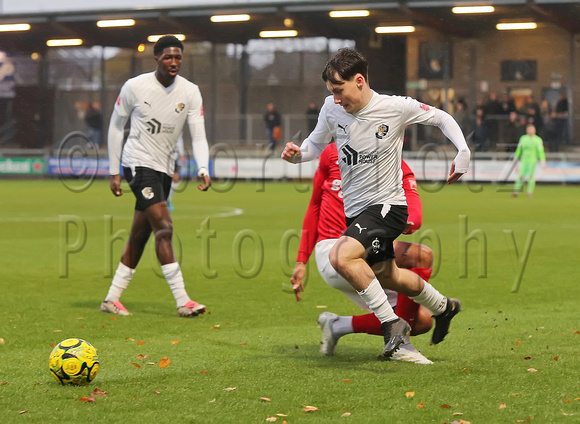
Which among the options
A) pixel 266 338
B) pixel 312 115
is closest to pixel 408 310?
pixel 266 338

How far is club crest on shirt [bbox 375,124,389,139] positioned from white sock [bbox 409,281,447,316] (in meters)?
1.02

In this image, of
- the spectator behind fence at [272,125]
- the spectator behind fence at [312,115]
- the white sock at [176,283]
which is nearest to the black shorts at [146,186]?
the white sock at [176,283]

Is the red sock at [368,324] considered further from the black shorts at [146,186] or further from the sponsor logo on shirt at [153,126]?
the sponsor logo on shirt at [153,126]

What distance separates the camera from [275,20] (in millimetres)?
41344

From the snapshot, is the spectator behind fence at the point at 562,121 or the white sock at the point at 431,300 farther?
the spectator behind fence at the point at 562,121

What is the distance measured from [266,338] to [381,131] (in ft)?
7.07

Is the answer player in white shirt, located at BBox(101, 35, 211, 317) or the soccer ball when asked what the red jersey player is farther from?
player in white shirt, located at BBox(101, 35, 211, 317)

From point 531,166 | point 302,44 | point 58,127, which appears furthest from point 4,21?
point 531,166

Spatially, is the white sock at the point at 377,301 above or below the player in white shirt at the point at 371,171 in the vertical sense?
below

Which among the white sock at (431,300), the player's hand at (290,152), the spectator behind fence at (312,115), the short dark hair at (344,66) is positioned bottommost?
the white sock at (431,300)

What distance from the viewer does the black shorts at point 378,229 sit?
619 cm

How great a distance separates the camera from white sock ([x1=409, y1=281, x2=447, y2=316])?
256 inches

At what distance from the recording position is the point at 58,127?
143 ft

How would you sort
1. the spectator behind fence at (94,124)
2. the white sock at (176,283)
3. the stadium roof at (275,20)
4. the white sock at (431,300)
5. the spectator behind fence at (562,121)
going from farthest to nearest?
the spectator behind fence at (94,124), the stadium roof at (275,20), the spectator behind fence at (562,121), the white sock at (176,283), the white sock at (431,300)
